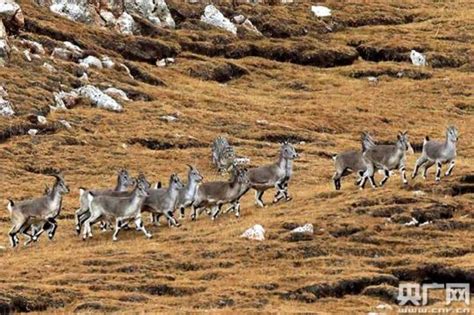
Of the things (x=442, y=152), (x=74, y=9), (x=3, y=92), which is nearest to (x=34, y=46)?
(x=3, y=92)

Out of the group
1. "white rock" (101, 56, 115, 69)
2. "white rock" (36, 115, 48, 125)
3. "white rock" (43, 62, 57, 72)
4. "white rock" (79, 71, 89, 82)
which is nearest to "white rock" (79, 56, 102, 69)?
"white rock" (101, 56, 115, 69)

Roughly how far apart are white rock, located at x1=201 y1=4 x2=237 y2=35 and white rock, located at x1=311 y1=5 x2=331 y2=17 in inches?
567

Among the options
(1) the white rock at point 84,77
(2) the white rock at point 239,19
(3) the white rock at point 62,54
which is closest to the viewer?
(1) the white rock at point 84,77

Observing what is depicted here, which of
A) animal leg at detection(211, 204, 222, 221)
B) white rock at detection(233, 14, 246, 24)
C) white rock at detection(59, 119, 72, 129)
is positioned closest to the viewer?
animal leg at detection(211, 204, 222, 221)

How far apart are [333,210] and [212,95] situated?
50.8 meters

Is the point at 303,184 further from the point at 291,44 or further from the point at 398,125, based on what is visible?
the point at 291,44

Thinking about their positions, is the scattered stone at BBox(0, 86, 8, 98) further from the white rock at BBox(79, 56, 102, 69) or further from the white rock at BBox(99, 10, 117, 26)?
the white rock at BBox(99, 10, 117, 26)

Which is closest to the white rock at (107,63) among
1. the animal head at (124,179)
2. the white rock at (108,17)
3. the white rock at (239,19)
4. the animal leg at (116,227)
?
the white rock at (108,17)

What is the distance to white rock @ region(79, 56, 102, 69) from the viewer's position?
96188 mm

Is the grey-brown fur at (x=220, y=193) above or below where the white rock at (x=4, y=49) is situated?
below

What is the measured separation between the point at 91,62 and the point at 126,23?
57.2 feet

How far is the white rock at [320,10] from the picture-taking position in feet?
438

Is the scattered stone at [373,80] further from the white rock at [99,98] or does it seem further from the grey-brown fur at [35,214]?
the grey-brown fur at [35,214]

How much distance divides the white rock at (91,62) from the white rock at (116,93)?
23.0 feet
